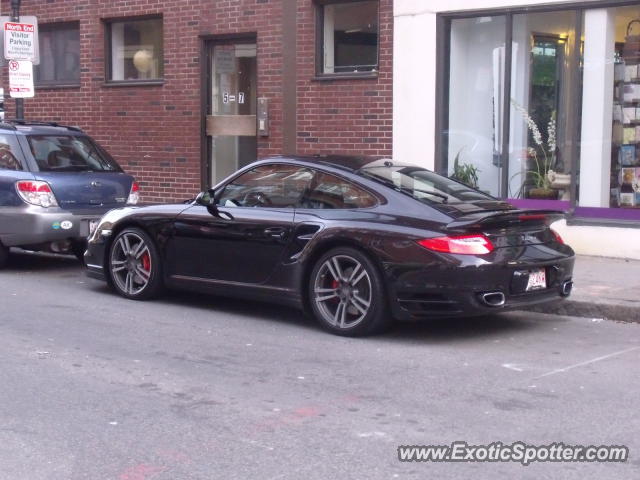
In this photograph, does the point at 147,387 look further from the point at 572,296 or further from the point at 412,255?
the point at 572,296

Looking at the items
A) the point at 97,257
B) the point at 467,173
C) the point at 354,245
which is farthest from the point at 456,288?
the point at 467,173

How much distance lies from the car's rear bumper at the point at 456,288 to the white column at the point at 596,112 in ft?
14.7

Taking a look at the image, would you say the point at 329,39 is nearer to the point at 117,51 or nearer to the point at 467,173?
the point at 467,173

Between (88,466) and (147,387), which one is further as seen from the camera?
(147,387)

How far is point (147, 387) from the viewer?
6.55 meters

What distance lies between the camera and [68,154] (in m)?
11.7

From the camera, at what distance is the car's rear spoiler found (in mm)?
7535

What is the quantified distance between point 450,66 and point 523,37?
1029mm

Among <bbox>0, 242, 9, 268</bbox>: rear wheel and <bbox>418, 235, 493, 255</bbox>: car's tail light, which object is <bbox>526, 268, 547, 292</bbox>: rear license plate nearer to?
<bbox>418, 235, 493, 255</bbox>: car's tail light

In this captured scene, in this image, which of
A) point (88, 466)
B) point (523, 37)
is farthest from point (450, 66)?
point (88, 466)

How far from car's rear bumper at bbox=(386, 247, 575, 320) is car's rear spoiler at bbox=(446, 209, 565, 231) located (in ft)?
0.90

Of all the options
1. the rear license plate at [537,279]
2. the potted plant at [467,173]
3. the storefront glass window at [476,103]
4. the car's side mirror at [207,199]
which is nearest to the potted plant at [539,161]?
the storefront glass window at [476,103]

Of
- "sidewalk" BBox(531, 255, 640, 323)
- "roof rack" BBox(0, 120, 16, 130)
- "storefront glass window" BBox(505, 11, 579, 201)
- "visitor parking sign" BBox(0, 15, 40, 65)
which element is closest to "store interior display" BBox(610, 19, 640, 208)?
"storefront glass window" BBox(505, 11, 579, 201)

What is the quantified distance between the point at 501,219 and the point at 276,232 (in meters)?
1.86
